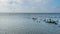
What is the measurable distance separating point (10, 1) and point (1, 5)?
7.2 inches

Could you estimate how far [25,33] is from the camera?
6.93 ft

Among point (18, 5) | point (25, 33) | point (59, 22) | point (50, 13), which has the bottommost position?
point (25, 33)

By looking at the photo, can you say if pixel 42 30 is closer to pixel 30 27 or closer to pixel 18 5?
pixel 30 27

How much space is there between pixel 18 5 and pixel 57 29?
853 millimetres

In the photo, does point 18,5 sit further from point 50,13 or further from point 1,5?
point 50,13

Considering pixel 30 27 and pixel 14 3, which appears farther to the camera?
pixel 30 27

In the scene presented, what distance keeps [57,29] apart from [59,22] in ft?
0.46

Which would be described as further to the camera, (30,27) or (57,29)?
(30,27)

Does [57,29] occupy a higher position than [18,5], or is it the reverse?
[18,5]

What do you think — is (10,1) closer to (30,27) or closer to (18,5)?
(18,5)

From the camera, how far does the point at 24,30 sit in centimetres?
227

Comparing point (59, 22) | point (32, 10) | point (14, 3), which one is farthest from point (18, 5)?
point (59, 22)

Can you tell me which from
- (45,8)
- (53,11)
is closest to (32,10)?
(45,8)

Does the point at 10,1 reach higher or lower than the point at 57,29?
higher
